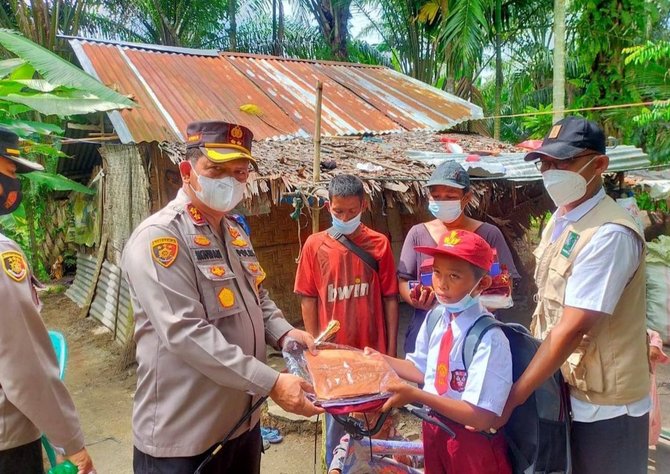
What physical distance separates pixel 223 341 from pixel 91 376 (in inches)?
211

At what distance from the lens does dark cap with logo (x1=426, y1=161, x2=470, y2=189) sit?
3012 mm

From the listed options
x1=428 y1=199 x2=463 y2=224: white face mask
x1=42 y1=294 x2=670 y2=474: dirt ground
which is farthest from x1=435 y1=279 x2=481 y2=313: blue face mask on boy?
x1=42 y1=294 x2=670 y2=474: dirt ground

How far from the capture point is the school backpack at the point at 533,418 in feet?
5.70

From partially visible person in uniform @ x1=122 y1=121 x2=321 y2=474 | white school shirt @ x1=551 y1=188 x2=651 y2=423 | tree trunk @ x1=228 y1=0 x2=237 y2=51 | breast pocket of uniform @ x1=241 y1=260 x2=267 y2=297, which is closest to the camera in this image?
white school shirt @ x1=551 y1=188 x2=651 y2=423

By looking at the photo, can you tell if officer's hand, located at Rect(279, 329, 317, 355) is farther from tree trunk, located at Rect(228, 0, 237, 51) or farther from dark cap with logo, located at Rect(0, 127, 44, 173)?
tree trunk, located at Rect(228, 0, 237, 51)

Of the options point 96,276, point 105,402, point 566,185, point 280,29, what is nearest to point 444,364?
point 566,185

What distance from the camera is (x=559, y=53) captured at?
766 cm

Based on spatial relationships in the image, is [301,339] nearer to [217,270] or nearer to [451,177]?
[217,270]

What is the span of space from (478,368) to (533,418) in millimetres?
324

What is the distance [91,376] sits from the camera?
619 centimetres

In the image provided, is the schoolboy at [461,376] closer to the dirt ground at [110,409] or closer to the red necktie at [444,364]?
the red necktie at [444,364]

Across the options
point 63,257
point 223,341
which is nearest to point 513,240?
A: point 223,341

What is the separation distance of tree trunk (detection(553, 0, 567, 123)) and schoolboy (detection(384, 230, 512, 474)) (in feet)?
21.6

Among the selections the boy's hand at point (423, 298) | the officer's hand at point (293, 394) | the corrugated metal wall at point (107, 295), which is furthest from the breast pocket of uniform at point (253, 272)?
the corrugated metal wall at point (107, 295)
